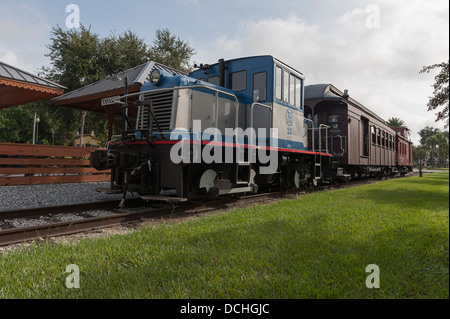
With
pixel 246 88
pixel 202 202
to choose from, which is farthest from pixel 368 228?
pixel 246 88

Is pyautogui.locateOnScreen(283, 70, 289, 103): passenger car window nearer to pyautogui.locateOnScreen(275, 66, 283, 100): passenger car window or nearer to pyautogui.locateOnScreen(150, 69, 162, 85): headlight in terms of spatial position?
pyautogui.locateOnScreen(275, 66, 283, 100): passenger car window

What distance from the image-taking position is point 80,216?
5875 millimetres

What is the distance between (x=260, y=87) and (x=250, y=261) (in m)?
5.71

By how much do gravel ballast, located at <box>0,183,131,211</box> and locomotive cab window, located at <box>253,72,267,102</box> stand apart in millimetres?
4653

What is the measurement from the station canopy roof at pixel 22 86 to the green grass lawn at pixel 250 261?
28.7ft

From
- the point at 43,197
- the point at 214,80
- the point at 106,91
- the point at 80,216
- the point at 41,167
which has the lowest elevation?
the point at 80,216

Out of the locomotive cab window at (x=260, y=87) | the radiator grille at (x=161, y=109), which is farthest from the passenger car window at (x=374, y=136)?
the radiator grille at (x=161, y=109)

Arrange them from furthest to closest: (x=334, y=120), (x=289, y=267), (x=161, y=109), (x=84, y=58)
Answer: (x=84, y=58)
(x=334, y=120)
(x=161, y=109)
(x=289, y=267)

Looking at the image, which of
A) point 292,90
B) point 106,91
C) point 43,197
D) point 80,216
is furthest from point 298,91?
point 43,197

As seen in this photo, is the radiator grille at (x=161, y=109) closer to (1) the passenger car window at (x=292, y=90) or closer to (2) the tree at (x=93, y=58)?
(1) the passenger car window at (x=292, y=90)

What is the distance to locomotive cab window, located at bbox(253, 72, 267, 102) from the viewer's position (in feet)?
25.1

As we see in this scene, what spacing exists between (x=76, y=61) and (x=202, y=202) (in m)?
17.7

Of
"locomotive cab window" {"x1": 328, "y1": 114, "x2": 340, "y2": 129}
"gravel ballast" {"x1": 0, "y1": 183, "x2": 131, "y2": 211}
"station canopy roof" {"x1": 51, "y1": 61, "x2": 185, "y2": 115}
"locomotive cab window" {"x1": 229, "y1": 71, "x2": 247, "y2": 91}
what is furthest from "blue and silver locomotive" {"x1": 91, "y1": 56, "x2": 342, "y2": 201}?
"station canopy roof" {"x1": 51, "y1": 61, "x2": 185, "y2": 115}

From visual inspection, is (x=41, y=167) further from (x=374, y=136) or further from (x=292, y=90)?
(x=374, y=136)
